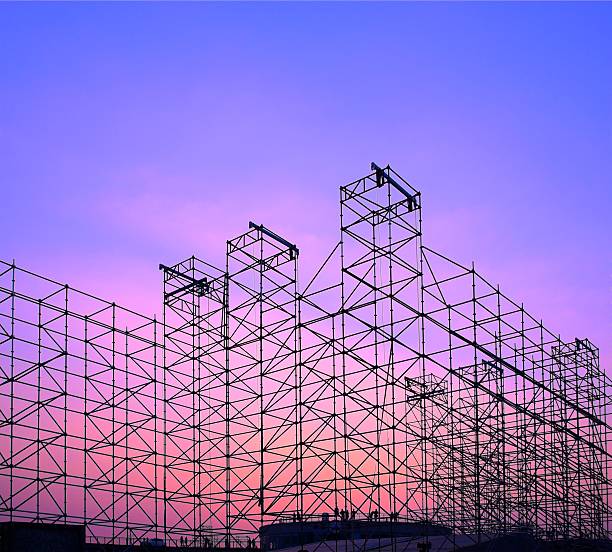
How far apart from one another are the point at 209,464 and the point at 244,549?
12.1 feet

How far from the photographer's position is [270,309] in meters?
29.6

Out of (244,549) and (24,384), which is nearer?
(24,384)

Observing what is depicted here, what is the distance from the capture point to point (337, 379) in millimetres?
25797

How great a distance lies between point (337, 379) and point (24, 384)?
924cm

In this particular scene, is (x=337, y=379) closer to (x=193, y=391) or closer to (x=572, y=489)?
(x=193, y=391)

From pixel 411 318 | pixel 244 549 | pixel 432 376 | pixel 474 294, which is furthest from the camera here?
pixel 432 376

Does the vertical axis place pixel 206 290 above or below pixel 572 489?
above

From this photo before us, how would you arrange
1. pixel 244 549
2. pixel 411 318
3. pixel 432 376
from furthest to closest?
pixel 432 376 → pixel 244 549 → pixel 411 318

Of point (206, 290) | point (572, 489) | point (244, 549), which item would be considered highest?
point (206, 290)

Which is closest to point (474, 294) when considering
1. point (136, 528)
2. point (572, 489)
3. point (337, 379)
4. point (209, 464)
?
point (337, 379)

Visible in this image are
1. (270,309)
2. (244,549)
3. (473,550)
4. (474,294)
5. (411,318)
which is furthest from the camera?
(244,549)

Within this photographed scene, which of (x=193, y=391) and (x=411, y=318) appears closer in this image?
(x=411, y=318)

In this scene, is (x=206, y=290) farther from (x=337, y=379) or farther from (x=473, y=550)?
(x=473, y=550)

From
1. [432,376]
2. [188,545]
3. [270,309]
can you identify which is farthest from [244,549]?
[432,376]
